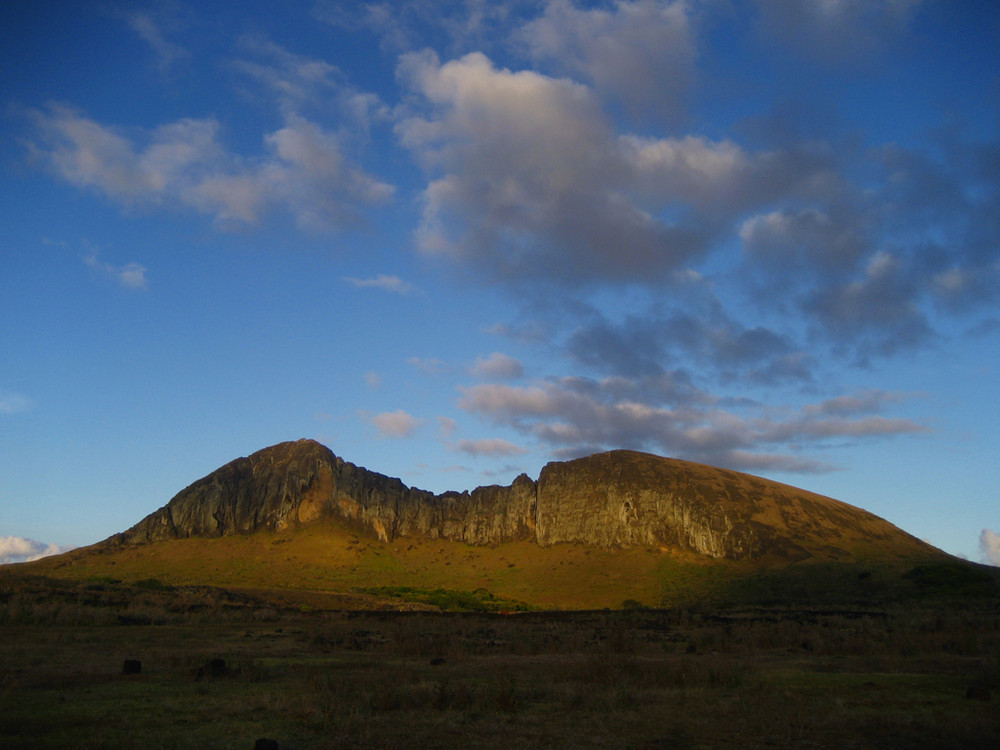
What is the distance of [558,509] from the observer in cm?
11838

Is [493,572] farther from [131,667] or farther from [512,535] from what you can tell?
[131,667]

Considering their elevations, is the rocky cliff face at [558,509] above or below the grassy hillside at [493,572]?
above

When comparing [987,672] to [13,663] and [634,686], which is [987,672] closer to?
[634,686]

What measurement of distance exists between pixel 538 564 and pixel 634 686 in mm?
89871

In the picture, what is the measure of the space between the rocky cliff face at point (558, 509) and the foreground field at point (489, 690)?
249ft

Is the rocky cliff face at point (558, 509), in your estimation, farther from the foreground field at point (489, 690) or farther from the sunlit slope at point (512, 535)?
the foreground field at point (489, 690)

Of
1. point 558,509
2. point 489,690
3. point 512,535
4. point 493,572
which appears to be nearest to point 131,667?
point 489,690

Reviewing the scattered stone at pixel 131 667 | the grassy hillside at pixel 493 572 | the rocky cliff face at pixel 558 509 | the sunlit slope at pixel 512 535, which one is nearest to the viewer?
the scattered stone at pixel 131 667

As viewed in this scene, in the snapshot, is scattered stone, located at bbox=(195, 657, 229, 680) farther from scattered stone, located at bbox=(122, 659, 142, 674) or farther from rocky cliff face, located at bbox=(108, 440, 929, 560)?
rocky cliff face, located at bbox=(108, 440, 929, 560)

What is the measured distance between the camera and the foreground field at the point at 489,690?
439 inches

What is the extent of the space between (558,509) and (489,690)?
105m

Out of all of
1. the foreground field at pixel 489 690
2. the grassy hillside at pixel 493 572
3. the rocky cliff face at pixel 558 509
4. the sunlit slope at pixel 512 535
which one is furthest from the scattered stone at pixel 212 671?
the rocky cliff face at pixel 558 509

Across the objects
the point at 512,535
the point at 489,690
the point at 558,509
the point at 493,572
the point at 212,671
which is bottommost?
the point at 493,572

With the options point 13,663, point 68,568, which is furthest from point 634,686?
point 68,568
